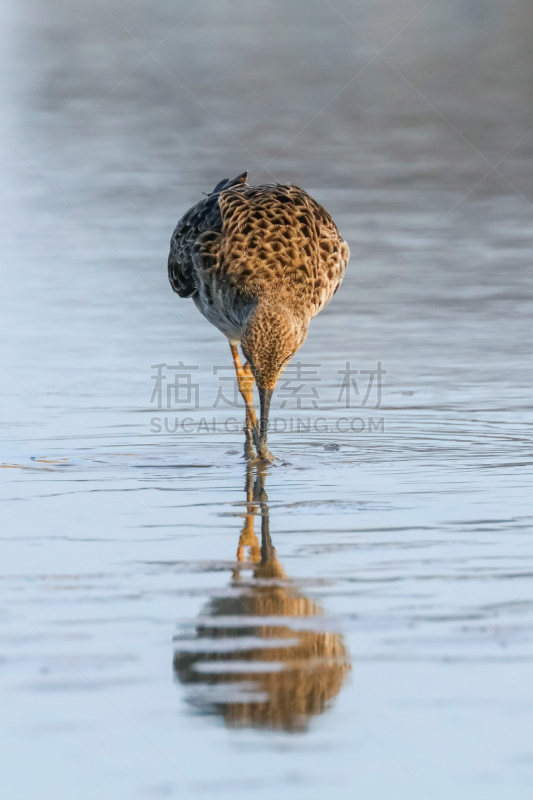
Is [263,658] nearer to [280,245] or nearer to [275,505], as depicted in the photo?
[275,505]

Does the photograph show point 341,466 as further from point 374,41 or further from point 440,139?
point 374,41

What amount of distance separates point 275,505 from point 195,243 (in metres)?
2.99

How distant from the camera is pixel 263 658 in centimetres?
508

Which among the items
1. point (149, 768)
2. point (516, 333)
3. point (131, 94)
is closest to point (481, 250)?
point (516, 333)

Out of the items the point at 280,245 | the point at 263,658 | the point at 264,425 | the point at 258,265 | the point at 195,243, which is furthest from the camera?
the point at 195,243

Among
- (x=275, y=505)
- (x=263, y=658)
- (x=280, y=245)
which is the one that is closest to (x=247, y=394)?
(x=280, y=245)

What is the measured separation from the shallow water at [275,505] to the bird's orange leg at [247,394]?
7.4 inches

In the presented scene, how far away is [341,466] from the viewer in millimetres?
8055

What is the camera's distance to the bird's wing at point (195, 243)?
31.0 ft

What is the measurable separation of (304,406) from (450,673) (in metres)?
4.93

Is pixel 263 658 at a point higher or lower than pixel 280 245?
lower

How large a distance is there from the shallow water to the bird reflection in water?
1cm

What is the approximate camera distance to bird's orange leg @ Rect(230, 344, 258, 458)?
856cm

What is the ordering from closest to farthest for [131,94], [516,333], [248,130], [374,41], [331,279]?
[331,279] → [516,333] → [248,130] → [131,94] → [374,41]
